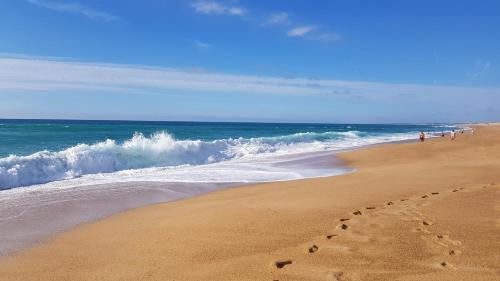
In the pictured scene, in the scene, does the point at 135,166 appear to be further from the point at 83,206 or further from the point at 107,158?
the point at 83,206

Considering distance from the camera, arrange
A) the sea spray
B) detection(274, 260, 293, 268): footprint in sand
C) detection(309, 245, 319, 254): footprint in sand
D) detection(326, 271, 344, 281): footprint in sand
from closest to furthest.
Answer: detection(326, 271, 344, 281): footprint in sand
detection(274, 260, 293, 268): footprint in sand
detection(309, 245, 319, 254): footprint in sand
the sea spray

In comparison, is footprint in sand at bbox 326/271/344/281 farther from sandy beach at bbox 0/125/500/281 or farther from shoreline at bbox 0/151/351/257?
shoreline at bbox 0/151/351/257

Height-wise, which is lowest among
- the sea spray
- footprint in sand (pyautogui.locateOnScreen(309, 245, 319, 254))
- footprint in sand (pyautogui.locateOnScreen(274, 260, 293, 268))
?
the sea spray

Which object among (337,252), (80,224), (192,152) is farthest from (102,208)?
(192,152)

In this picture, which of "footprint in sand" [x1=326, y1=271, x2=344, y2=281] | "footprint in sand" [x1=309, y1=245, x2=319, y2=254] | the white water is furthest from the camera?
the white water

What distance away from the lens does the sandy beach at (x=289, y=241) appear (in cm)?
459

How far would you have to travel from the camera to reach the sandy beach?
15.1 feet

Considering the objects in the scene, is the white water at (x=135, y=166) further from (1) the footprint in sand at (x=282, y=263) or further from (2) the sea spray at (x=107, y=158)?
(1) the footprint in sand at (x=282, y=263)

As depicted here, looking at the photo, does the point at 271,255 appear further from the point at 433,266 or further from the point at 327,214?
the point at 327,214

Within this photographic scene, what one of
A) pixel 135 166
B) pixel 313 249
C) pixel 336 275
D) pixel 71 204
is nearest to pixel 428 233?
pixel 313 249

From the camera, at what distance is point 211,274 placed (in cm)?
456

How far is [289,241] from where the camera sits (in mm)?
5680

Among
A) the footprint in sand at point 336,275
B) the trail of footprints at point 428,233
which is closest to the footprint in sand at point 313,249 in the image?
the trail of footprints at point 428,233

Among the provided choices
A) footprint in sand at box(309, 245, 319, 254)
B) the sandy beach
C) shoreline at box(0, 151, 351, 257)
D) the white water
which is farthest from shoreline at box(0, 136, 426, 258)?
footprint in sand at box(309, 245, 319, 254)
